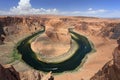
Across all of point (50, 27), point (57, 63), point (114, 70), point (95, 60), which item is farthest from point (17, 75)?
point (50, 27)

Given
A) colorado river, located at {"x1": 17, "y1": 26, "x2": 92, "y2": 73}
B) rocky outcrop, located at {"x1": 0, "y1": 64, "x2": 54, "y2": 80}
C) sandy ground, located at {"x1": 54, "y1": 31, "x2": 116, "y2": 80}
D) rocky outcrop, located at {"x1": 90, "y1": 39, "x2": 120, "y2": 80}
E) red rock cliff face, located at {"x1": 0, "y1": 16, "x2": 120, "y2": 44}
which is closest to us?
rocky outcrop, located at {"x1": 90, "y1": 39, "x2": 120, "y2": 80}

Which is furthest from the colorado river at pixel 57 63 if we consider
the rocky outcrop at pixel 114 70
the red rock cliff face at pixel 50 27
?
the rocky outcrop at pixel 114 70

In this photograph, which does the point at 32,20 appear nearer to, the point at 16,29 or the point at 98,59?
the point at 16,29

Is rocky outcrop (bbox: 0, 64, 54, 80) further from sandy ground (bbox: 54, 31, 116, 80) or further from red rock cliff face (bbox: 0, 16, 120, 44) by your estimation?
red rock cliff face (bbox: 0, 16, 120, 44)

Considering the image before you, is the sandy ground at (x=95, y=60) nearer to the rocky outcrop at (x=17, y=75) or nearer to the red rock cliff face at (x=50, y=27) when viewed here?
the red rock cliff face at (x=50, y=27)

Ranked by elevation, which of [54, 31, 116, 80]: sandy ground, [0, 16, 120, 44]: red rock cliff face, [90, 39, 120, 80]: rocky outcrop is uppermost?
[90, 39, 120, 80]: rocky outcrop

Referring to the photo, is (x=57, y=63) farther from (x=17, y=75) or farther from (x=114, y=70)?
(x=114, y=70)

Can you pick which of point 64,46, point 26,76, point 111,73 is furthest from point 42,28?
point 111,73

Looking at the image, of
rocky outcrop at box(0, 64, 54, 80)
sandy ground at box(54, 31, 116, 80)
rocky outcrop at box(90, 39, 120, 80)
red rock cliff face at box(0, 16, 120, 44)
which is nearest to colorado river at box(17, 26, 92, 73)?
sandy ground at box(54, 31, 116, 80)

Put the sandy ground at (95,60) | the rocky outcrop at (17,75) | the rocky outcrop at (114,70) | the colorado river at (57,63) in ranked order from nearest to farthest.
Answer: the rocky outcrop at (114,70) → the rocky outcrop at (17,75) → the sandy ground at (95,60) → the colorado river at (57,63)
